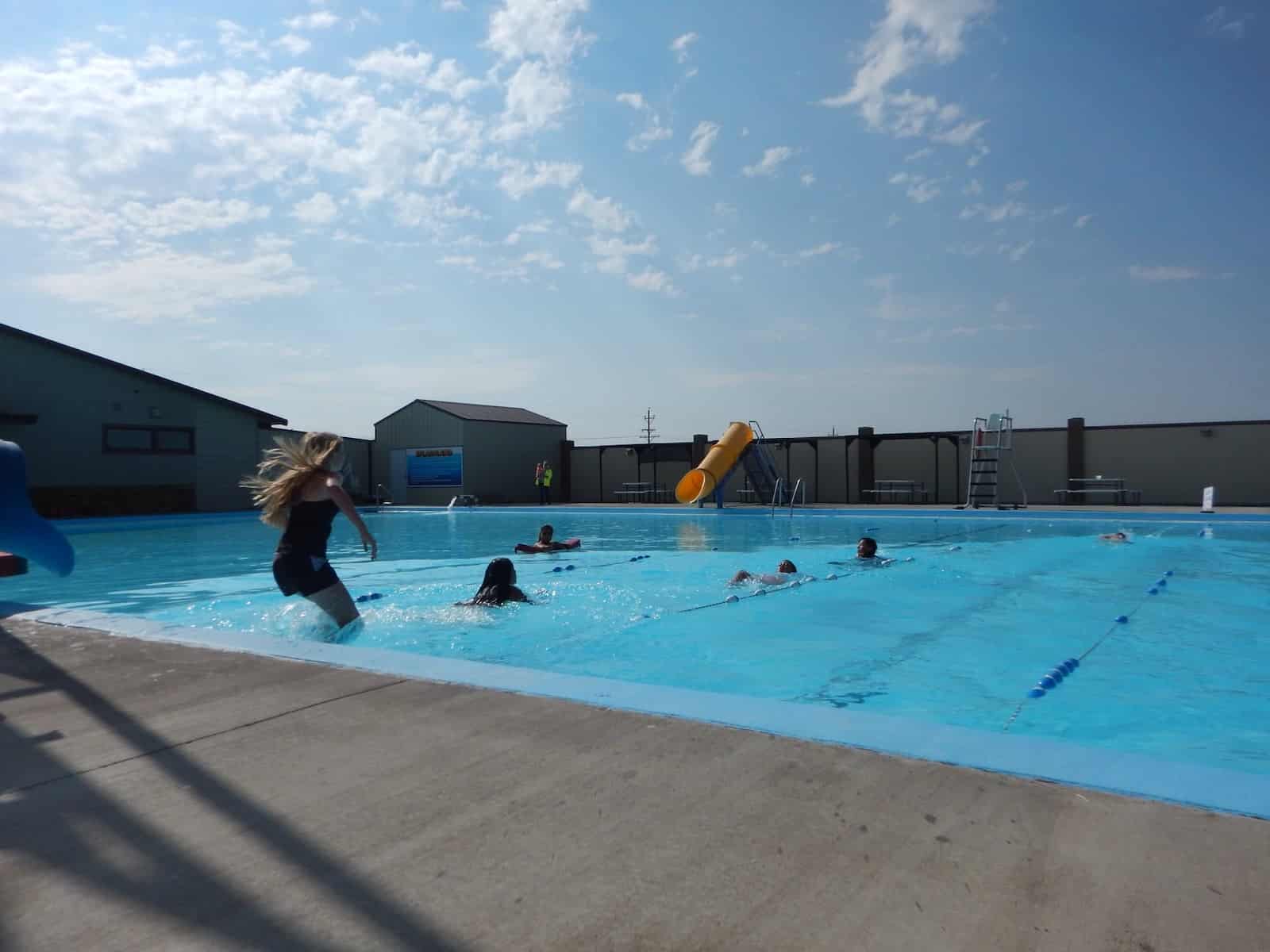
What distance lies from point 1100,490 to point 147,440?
24775mm

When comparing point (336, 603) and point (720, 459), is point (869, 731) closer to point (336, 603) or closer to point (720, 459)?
point (336, 603)

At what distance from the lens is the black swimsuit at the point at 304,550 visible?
5.43 meters

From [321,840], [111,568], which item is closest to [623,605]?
[321,840]

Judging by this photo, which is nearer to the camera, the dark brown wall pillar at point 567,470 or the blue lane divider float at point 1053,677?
the blue lane divider float at point 1053,677

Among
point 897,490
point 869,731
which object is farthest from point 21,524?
point 897,490

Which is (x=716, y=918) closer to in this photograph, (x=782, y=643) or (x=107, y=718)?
(x=107, y=718)

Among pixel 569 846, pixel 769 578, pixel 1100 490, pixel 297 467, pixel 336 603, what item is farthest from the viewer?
pixel 1100 490

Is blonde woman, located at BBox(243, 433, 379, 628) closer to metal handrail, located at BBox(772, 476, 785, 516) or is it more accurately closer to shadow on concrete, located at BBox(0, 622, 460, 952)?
shadow on concrete, located at BBox(0, 622, 460, 952)

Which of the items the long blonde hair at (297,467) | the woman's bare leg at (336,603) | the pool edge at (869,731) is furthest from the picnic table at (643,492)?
the pool edge at (869,731)

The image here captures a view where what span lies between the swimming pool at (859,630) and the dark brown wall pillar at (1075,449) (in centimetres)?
558

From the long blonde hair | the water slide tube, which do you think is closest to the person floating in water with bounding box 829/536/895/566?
the long blonde hair

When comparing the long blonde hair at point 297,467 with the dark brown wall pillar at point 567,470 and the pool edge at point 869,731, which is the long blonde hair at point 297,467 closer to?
the pool edge at point 869,731

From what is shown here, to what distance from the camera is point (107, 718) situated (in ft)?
11.0

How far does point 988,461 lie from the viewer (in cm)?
2088
